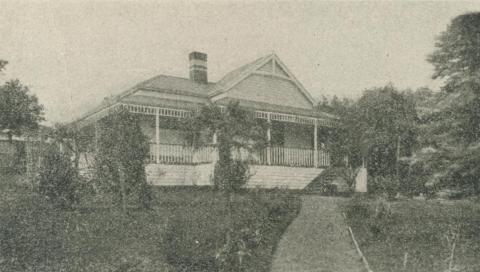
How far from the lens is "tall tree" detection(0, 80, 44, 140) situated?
2705 centimetres

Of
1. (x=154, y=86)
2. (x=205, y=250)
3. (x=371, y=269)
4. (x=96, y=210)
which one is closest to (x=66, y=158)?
(x=96, y=210)

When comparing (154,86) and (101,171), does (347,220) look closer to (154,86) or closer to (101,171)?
(101,171)

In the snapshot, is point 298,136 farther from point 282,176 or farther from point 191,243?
point 191,243

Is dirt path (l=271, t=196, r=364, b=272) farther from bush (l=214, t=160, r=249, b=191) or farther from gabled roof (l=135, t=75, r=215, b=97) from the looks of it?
gabled roof (l=135, t=75, r=215, b=97)

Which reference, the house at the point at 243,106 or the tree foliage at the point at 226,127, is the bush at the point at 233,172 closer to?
the tree foliage at the point at 226,127

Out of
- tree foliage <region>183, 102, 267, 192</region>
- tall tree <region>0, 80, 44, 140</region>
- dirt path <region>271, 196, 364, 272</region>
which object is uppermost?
tall tree <region>0, 80, 44, 140</region>

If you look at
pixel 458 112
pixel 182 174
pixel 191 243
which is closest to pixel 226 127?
pixel 191 243

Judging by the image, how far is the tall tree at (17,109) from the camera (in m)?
27.0

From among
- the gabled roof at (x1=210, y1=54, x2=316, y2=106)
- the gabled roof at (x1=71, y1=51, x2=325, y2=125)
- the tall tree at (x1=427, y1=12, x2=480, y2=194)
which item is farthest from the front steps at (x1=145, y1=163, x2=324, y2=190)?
the tall tree at (x1=427, y1=12, x2=480, y2=194)

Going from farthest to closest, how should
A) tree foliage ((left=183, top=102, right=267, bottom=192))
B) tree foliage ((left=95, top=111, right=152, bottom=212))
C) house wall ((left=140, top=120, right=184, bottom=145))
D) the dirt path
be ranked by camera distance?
1. house wall ((left=140, top=120, right=184, bottom=145))
2. tree foliage ((left=183, top=102, right=267, bottom=192))
3. tree foliage ((left=95, top=111, right=152, bottom=212))
4. the dirt path

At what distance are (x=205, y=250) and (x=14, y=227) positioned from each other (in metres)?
4.15

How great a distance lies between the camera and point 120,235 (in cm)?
1122

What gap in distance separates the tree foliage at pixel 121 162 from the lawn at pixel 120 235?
49cm

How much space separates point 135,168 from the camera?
1377 cm
